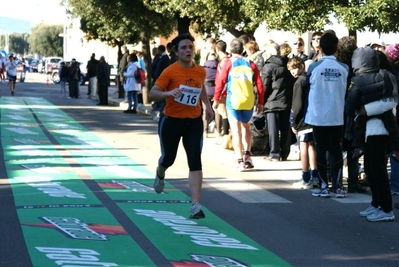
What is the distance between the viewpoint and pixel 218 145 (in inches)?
696

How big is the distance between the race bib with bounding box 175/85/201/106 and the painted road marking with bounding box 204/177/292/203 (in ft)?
6.34

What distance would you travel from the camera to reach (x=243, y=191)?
1162 centimetres

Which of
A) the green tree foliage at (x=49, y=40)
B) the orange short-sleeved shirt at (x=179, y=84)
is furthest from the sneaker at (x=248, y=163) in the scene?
the green tree foliage at (x=49, y=40)

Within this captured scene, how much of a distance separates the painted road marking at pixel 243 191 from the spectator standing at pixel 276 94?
2.16 metres

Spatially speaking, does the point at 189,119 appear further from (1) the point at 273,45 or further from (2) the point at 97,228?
(1) the point at 273,45

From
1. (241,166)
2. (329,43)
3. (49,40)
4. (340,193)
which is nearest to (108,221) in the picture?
(340,193)

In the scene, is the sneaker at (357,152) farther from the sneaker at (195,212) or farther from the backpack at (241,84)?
the backpack at (241,84)

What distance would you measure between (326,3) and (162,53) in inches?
171

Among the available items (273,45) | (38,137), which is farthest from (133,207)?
(38,137)

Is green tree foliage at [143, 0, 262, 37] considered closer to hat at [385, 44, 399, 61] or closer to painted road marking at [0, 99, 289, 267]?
painted road marking at [0, 99, 289, 267]

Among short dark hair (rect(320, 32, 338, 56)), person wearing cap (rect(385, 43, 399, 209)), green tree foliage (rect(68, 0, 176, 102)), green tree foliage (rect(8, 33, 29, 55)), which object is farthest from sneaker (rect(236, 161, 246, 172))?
green tree foliage (rect(8, 33, 29, 55))

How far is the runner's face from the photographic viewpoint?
9.30 m

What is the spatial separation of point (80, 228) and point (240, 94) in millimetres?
5463

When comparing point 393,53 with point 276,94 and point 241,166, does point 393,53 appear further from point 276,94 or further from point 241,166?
point 276,94
